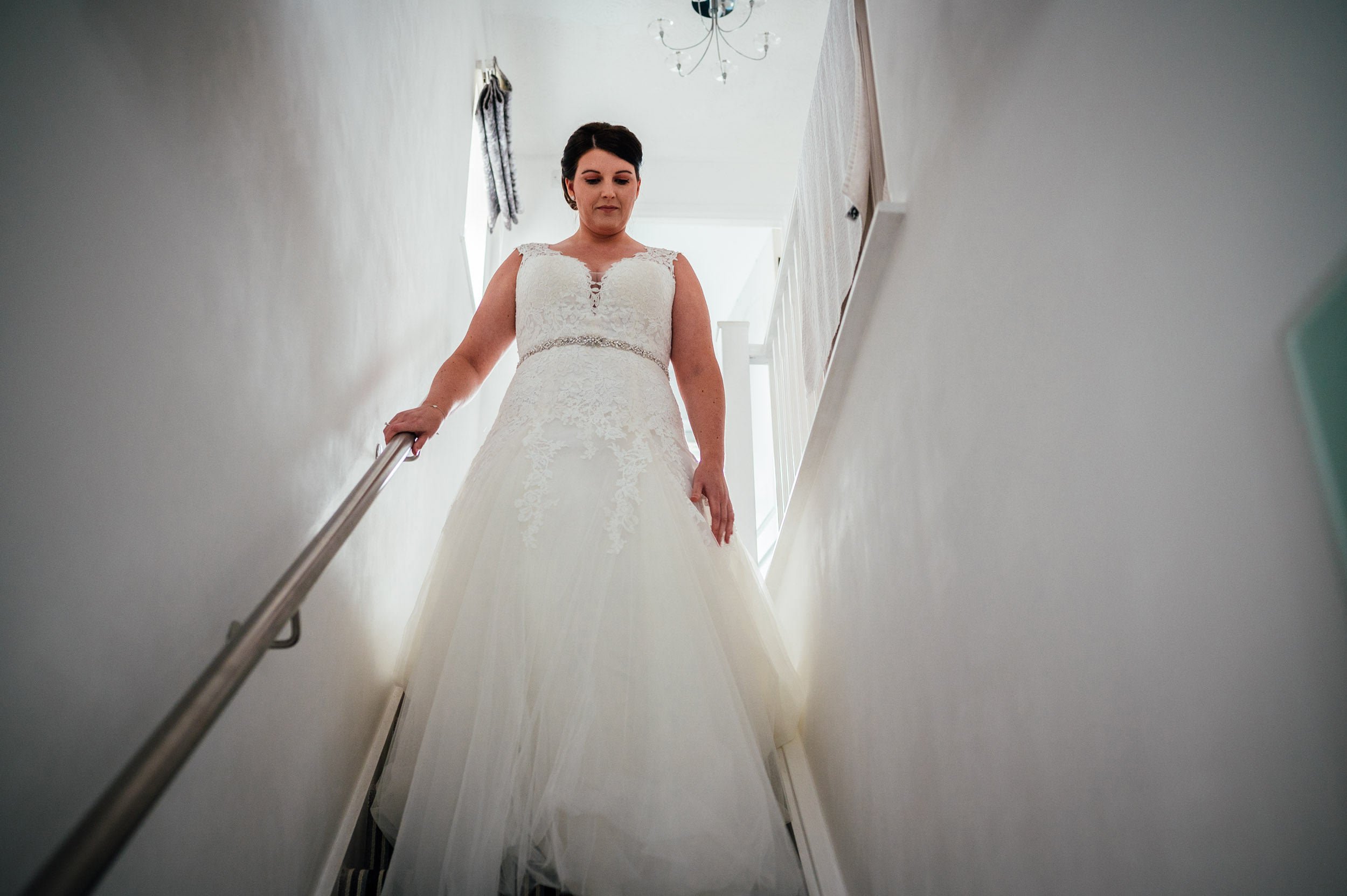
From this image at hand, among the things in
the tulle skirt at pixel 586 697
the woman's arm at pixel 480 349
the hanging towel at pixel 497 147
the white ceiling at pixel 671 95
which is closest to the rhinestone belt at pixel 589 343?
the woman's arm at pixel 480 349

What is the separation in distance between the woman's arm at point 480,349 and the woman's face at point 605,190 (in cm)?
27

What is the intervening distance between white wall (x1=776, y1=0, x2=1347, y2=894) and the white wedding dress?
35 centimetres

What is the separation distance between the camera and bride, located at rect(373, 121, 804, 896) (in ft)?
4.54

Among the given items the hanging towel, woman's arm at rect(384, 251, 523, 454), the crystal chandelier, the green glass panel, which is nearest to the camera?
the green glass panel

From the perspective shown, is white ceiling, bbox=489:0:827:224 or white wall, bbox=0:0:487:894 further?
white ceiling, bbox=489:0:827:224

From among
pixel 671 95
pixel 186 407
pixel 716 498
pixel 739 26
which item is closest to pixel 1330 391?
pixel 186 407

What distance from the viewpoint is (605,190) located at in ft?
8.13

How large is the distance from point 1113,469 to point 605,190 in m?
1.94

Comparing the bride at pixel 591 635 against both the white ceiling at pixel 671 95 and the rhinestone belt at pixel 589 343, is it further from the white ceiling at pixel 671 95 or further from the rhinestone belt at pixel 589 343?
the white ceiling at pixel 671 95

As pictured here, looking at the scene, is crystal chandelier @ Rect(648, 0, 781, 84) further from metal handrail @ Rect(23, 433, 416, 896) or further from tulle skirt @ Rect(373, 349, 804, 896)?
metal handrail @ Rect(23, 433, 416, 896)

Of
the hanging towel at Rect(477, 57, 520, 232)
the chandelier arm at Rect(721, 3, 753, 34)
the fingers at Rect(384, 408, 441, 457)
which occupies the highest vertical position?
the chandelier arm at Rect(721, 3, 753, 34)

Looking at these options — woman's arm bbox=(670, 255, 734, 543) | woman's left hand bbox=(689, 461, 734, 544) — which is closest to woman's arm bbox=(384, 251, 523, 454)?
woman's arm bbox=(670, 255, 734, 543)

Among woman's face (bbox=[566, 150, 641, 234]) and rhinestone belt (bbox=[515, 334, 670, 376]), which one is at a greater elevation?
woman's face (bbox=[566, 150, 641, 234])

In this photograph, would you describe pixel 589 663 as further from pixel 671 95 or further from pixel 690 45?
pixel 671 95
